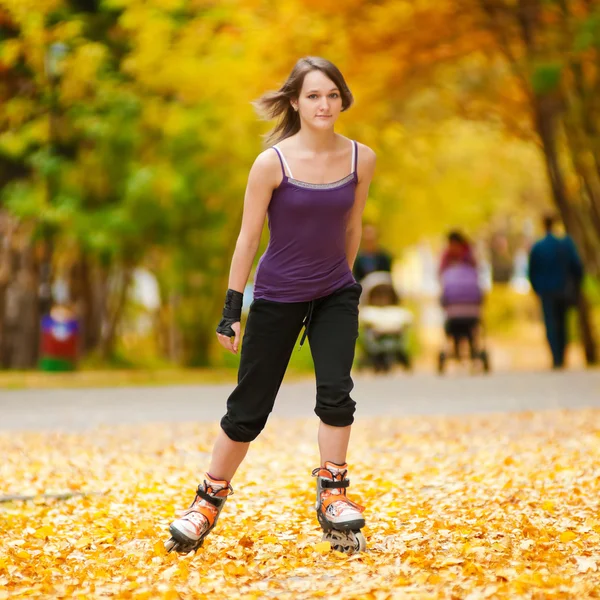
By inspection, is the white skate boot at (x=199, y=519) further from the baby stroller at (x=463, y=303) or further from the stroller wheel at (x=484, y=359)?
the stroller wheel at (x=484, y=359)

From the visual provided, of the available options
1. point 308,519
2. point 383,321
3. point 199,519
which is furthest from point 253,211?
point 383,321

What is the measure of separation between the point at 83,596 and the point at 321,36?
12.6 meters

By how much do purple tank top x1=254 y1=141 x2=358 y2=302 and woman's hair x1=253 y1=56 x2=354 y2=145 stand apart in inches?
9.1

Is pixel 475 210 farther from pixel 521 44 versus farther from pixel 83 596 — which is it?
pixel 83 596

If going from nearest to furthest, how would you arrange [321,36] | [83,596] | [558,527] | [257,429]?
[83,596] → [257,429] → [558,527] → [321,36]

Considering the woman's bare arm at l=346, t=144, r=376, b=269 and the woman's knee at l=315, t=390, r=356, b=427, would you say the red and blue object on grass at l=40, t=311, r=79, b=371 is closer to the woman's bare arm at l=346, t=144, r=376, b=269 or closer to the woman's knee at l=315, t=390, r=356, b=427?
the woman's bare arm at l=346, t=144, r=376, b=269

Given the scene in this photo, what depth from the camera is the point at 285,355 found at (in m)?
5.30

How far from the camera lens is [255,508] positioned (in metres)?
6.54

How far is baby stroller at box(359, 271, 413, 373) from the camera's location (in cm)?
1681

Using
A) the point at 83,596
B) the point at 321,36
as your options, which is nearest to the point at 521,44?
the point at 321,36

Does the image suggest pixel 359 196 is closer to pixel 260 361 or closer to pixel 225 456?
pixel 260 361

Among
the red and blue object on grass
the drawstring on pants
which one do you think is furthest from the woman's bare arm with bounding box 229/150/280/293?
the red and blue object on grass

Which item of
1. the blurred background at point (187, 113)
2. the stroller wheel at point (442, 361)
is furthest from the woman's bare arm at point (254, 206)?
the stroller wheel at point (442, 361)

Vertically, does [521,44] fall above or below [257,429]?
above
